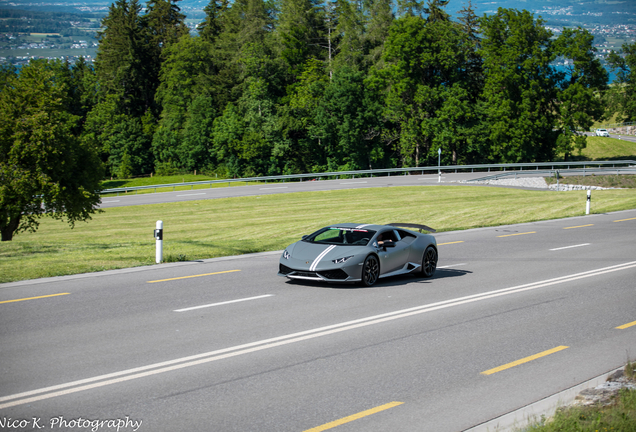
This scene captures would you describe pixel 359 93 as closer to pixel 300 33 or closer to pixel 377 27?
pixel 377 27

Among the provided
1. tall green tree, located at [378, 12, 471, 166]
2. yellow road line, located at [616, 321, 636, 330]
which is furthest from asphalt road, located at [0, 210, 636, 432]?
tall green tree, located at [378, 12, 471, 166]

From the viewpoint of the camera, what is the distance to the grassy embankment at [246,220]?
1534 cm

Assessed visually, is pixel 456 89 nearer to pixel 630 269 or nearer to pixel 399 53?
pixel 399 53

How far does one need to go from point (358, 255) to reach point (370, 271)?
0.57m

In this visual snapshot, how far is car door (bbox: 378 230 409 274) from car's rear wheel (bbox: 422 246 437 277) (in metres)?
0.66

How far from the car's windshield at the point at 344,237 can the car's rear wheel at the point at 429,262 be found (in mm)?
1541

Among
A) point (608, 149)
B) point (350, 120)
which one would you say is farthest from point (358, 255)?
point (608, 149)

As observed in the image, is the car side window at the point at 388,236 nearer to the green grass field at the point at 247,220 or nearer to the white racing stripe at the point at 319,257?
the white racing stripe at the point at 319,257

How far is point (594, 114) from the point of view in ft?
223

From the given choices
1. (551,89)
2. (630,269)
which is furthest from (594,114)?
(630,269)

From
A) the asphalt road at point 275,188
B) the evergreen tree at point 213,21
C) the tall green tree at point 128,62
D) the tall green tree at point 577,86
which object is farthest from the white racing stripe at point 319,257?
the tall green tree at point 128,62

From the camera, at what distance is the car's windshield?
41.8ft

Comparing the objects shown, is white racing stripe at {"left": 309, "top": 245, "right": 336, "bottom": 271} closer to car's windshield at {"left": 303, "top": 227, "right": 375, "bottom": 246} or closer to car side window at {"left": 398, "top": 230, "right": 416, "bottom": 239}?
car's windshield at {"left": 303, "top": 227, "right": 375, "bottom": 246}

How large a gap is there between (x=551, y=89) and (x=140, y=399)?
235ft
